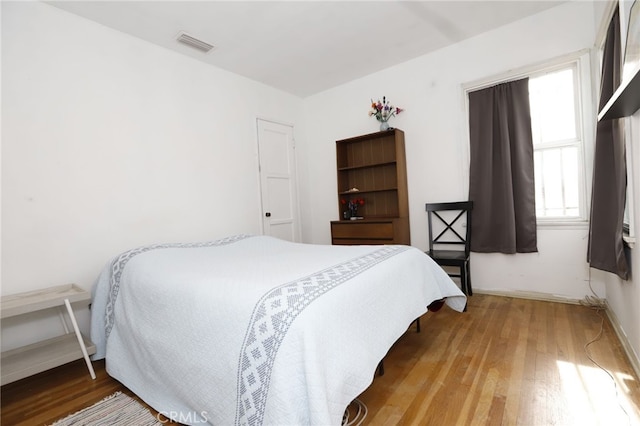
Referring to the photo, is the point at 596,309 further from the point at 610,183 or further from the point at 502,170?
the point at 502,170

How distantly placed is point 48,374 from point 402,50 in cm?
425

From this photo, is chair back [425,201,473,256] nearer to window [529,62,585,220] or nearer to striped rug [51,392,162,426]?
window [529,62,585,220]

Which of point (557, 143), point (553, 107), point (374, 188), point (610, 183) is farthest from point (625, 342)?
point (374, 188)

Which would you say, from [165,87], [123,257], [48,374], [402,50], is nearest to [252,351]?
[123,257]

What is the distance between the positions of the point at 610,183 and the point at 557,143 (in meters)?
0.98

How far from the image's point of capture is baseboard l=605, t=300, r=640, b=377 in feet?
5.59

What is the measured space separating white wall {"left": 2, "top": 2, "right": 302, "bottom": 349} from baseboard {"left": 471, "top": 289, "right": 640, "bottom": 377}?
3.01 m

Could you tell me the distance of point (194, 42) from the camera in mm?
2949

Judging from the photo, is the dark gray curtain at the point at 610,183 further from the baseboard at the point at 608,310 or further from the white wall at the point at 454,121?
the white wall at the point at 454,121

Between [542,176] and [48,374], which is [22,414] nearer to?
[48,374]

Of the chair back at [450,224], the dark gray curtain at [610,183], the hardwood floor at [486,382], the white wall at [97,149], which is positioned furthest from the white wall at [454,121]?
the white wall at [97,149]

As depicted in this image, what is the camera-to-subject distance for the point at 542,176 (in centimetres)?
300

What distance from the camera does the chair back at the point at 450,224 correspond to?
10.5ft

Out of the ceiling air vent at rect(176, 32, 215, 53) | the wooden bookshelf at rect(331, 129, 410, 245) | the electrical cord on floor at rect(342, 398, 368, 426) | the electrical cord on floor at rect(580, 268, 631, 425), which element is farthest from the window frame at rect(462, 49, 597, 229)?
the ceiling air vent at rect(176, 32, 215, 53)
